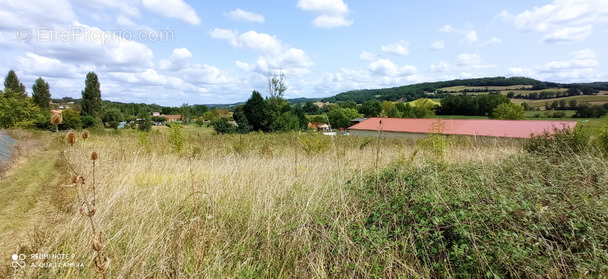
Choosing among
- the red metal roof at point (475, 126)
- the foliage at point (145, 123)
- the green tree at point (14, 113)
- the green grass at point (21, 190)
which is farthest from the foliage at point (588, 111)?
the green tree at point (14, 113)

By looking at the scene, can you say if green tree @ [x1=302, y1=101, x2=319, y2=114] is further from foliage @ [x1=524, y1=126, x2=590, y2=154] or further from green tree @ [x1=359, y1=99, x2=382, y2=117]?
foliage @ [x1=524, y1=126, x2=590, y2=154]

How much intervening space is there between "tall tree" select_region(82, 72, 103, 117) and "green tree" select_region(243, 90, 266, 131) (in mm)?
32646

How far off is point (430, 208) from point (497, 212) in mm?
550

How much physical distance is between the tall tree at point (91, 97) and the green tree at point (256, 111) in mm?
32646

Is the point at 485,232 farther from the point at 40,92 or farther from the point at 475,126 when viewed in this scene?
the point at 40,92

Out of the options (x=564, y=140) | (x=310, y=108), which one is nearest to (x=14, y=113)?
(x=564, y=140)

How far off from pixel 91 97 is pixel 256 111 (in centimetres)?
3565

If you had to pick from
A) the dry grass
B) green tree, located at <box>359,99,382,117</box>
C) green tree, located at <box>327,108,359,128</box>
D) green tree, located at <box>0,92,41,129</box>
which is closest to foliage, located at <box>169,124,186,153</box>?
the dry grass

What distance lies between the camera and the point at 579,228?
220 cm

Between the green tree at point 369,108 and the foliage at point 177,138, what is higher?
the green tree at point 369,108

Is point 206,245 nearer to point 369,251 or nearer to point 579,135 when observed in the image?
point 369,251

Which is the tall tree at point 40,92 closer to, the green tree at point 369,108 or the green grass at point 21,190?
the green grass at point 21,190

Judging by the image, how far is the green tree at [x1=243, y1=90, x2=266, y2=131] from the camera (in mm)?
38406

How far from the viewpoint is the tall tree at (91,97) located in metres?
49.7
